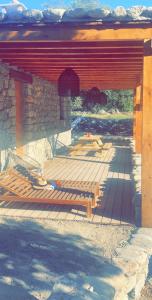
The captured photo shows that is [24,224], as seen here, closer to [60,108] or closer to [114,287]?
[114,287]

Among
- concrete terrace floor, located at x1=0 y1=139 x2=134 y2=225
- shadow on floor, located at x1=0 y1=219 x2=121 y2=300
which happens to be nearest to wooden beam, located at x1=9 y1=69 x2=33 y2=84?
concrete terrace floor, located at x1=0 y1=139 x2=134 y2=225

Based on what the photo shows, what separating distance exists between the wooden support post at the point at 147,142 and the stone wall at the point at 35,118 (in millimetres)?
3577

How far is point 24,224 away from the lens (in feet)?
18.3

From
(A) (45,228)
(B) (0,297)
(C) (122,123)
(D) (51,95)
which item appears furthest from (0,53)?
(C) (122,123)

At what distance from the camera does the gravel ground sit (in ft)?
12.2

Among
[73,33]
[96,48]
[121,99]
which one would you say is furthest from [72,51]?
[121,99]

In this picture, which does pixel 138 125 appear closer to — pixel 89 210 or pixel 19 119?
pixel 19 119

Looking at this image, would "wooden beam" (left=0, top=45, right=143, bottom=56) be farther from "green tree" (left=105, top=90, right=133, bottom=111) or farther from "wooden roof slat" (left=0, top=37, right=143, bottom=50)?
"green tree" (left=105, top=90, right=133, bottom=111)

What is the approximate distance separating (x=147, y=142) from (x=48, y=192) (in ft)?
6.91

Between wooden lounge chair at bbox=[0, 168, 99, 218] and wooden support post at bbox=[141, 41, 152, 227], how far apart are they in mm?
991

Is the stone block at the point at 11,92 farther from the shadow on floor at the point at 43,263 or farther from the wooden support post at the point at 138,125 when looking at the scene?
the wooden support post at the point at 138,125

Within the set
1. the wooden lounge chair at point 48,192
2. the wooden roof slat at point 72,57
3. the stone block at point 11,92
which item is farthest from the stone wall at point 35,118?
the wooden lounge chair at point 48,192

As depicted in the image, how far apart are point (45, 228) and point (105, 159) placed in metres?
7.39

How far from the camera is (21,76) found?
879cm
